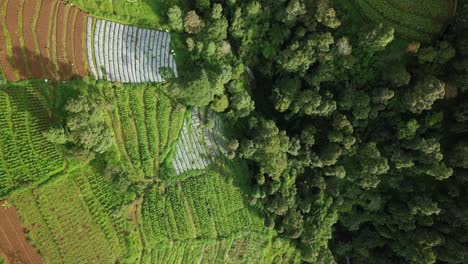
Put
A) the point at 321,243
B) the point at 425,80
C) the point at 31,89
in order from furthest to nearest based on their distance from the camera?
the point at 321,243
the point at 425,80
the point at 31,89

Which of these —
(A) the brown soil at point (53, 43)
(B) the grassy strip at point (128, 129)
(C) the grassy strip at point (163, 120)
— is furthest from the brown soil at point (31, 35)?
(C) the grassy strip at point (163, 120)

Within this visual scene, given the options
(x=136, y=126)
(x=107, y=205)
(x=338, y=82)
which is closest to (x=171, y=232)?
(x=107, y=205)

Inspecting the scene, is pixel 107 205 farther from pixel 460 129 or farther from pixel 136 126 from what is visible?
pixel 460 129

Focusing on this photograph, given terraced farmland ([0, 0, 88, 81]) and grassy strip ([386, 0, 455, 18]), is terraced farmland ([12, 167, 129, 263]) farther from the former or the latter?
grassy strip ([386, 0, 455, 18])

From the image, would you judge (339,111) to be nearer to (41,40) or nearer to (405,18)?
(405,18)

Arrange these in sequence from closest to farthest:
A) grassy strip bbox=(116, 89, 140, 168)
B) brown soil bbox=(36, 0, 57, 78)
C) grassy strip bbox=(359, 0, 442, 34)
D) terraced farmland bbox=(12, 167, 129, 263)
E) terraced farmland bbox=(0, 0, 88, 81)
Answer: terraced farmland bbox=(0, 0, 88, 81), terraced farmland bbox=(12, 167, 129, 263), brown soil bbox=(36, 0, 57, 78), grassy strip bbox=(116, 89, 140, 168), grassy strip bbox=(359, 0, 442, 34)

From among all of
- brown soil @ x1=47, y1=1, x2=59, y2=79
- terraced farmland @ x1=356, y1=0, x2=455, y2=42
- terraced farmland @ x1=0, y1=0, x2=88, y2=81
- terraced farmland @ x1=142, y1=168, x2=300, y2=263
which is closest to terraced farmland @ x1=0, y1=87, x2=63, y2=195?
terraced farmland @ x1=0, y1=0, x2=88, y2=81
